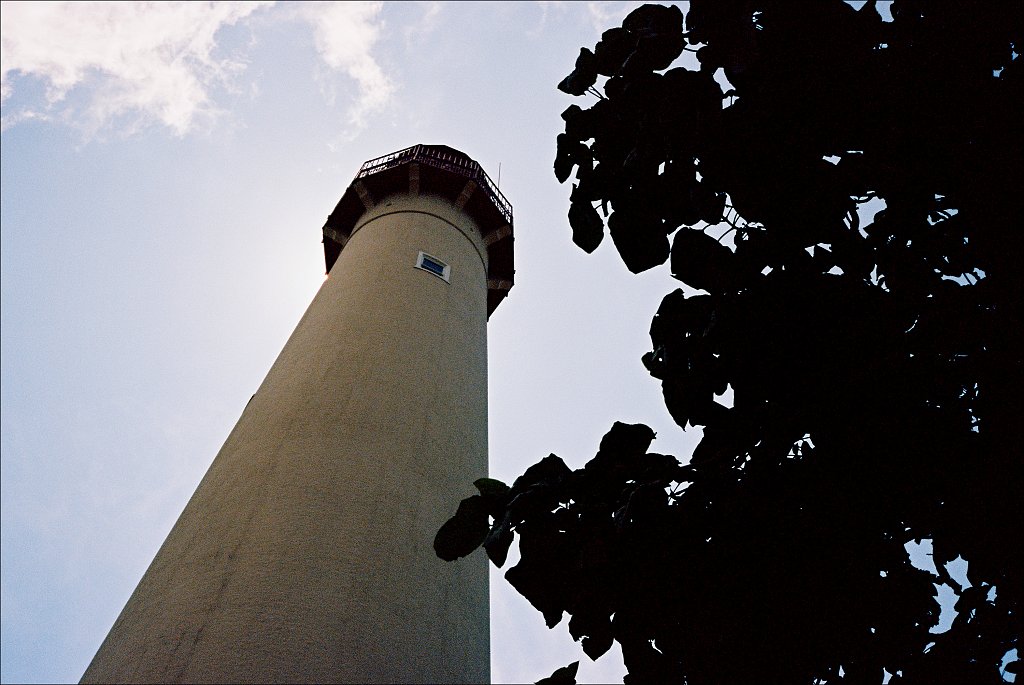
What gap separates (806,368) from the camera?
2400 mm

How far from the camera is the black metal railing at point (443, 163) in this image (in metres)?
13.5

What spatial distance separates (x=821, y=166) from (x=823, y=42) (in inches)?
19.3

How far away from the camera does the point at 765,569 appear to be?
2.49m

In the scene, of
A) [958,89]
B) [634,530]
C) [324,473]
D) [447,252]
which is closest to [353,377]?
[324,473]

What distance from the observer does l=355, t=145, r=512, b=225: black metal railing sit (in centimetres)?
1345

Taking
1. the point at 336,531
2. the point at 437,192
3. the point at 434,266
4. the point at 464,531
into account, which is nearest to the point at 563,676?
the point at 464,531

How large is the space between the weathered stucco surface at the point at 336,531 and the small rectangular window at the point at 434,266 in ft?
3.81

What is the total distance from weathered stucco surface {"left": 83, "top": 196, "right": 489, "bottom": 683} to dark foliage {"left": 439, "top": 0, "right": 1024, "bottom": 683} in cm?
292

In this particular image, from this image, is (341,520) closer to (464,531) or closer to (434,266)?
(464,531)

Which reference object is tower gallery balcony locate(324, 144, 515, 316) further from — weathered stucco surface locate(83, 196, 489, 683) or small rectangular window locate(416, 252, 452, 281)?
weathered stucco surface locate(83, 196, 489, 683)

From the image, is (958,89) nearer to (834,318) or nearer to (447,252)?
(834,318)

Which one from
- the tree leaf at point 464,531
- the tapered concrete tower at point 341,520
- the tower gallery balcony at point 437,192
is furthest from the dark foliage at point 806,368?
the tower gallery balcony at point 437,192

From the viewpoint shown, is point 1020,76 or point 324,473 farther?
point 324,473

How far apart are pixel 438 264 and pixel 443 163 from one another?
3.47m
